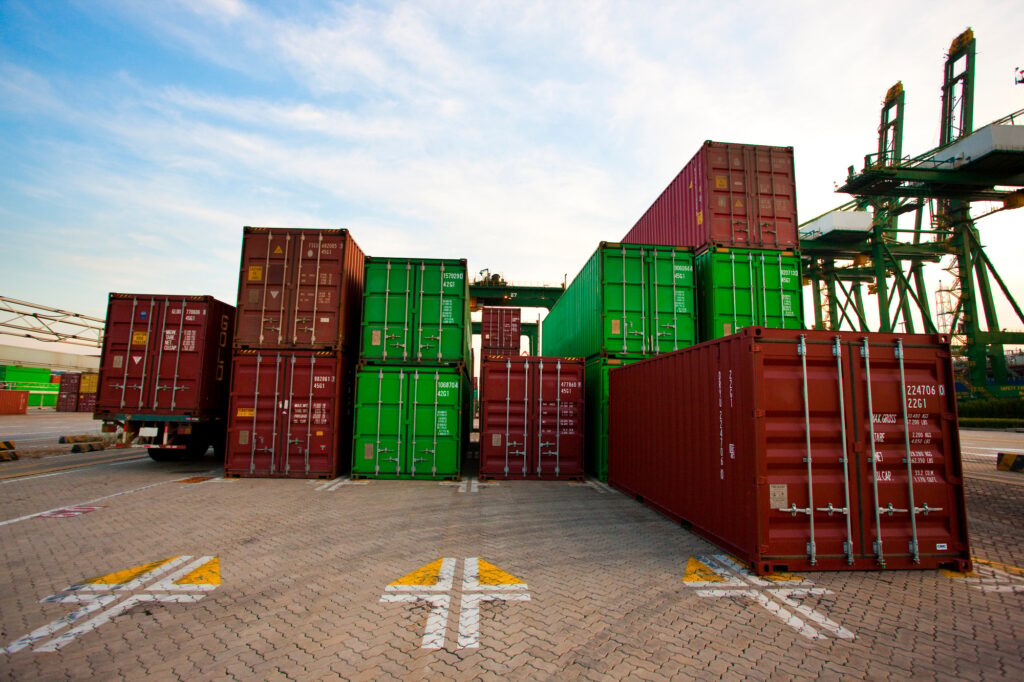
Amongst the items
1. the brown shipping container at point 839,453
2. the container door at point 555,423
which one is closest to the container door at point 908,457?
the brown shipping container at point 839,453

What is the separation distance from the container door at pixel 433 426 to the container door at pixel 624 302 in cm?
425

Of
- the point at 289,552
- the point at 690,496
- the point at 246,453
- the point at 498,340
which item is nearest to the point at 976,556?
the point at 690,496

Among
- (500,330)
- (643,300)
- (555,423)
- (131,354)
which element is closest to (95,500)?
(131,354)

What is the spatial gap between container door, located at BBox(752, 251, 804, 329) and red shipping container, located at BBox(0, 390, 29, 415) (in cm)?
5974

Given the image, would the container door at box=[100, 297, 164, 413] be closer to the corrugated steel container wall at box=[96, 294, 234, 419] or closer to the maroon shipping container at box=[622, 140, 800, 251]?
the corrugated steel container wall at box=[96, 294, 234, 419]

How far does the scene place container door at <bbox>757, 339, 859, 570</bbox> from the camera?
5691 mm

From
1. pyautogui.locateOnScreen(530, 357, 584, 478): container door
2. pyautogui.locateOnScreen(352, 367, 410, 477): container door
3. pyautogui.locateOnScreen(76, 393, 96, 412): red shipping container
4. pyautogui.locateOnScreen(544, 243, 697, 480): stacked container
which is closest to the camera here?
pyautogui.locateOnScreen(352, 367, 410, 477): container door

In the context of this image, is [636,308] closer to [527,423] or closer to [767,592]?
[527,423]

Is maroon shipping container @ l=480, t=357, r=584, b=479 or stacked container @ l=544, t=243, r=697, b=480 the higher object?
stacked container @ l=544, t=243, r=697, b=480

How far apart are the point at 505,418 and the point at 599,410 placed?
2574 millimetres

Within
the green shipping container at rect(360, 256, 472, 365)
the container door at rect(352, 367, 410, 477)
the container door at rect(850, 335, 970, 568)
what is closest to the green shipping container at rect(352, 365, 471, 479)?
Answer: the container door at rect(352, 367, 410, 477)

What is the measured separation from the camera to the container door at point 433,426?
12.1 meters

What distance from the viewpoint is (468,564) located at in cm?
573

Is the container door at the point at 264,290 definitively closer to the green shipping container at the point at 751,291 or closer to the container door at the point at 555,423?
the container door at the point at 555,423
